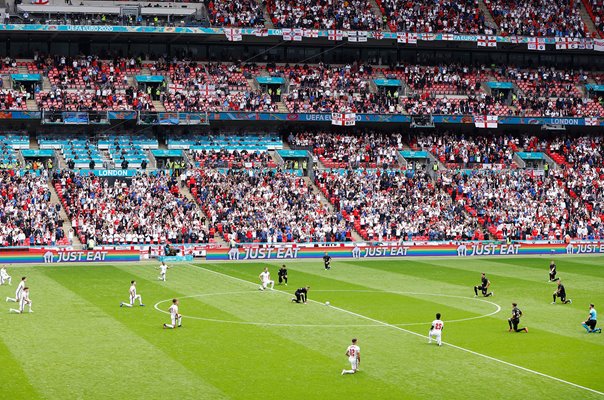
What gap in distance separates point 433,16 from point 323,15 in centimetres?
1058

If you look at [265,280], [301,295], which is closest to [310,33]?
[265,280]

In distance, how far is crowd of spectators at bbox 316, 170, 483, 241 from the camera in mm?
70250

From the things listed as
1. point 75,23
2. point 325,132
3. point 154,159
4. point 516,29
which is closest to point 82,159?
point 154,159

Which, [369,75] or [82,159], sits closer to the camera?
[82,159]

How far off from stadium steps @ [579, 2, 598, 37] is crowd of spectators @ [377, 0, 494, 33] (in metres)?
11.3

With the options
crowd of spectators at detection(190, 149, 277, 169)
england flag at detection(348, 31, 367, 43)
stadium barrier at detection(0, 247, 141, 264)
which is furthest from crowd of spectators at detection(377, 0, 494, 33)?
stadium barrier at detection(0, 247, 141, 264)

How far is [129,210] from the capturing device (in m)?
66.2

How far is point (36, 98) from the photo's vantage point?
76562 millimetres

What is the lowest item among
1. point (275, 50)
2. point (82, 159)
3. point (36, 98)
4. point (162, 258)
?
point (162, 258)

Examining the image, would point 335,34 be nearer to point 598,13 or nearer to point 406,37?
point 406,37

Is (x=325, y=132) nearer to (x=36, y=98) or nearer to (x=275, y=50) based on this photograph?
(x=275, y=50)

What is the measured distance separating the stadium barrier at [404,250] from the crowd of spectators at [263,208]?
1796 millimetres

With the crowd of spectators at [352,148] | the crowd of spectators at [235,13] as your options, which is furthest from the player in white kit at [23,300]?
the crowd of spectators at [235,13]

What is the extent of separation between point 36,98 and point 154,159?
35.5ft
